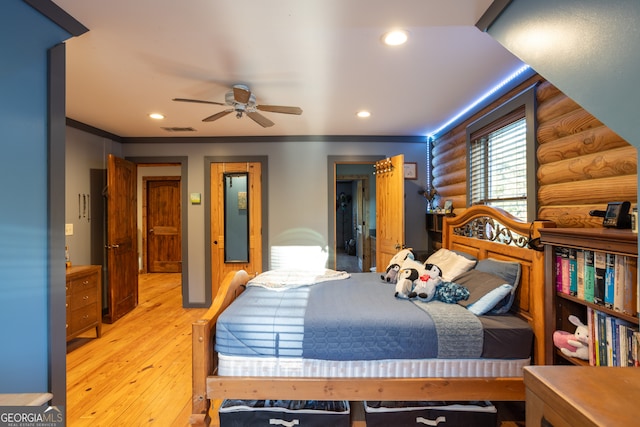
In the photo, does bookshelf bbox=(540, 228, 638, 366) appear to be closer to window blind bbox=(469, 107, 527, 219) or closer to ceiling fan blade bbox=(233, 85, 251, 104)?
window blind bbox=(469, 107, 527, 219)

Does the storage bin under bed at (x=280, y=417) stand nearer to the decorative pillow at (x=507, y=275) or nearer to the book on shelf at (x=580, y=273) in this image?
the decorative pillow at (x=507, y=275)

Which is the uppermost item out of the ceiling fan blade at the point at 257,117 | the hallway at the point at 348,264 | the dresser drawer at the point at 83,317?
the ceiling fan blade at the point at 257,117

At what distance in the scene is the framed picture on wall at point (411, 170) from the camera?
438 centimetres

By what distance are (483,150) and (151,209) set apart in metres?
6.75

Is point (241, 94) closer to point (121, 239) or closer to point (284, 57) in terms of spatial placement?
point (284, 57)

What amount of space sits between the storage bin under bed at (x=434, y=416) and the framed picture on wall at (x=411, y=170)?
3.10 metres

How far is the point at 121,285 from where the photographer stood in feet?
13.1

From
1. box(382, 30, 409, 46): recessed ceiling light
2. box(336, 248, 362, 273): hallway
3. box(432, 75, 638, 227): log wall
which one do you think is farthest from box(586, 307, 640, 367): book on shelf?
box(336, 248, 362, 273): hallway

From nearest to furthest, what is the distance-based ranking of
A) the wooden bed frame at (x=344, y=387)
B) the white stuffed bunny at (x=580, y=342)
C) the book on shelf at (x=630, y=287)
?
the book on shelf at (x=630, y=287) → the white stuffed bunny at (x=580, y=342) → the wooden bed frame at (x=344, y=387)

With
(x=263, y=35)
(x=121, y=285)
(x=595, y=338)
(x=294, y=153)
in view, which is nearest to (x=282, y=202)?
(x=294, y=153)

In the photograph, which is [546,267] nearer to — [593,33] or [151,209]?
[593,33]

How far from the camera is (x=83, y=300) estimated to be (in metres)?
3.13

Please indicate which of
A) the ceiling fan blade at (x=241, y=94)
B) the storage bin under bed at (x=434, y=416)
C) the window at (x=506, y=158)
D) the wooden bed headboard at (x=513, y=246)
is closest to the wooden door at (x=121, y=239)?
the ceiling fan blade at (x=241, y=94)

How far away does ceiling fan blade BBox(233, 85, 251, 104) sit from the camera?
2.36 m
